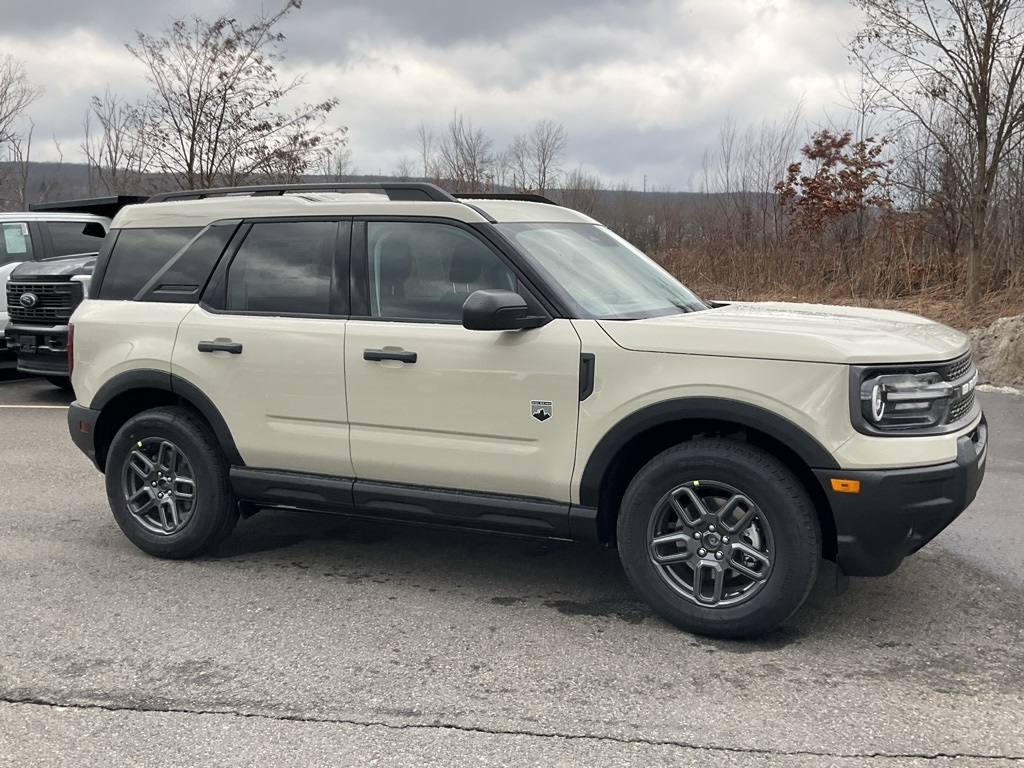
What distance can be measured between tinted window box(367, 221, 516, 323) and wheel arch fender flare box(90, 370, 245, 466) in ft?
3.37

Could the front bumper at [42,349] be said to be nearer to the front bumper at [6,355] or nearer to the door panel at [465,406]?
the front bumper at [6,355]

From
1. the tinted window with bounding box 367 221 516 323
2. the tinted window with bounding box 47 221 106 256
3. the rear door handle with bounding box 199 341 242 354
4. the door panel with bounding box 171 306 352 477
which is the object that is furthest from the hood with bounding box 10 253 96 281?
the tinted window with bounding box 367 221 516 323

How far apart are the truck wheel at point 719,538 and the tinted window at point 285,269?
5.95ft

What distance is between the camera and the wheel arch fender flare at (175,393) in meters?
4.93

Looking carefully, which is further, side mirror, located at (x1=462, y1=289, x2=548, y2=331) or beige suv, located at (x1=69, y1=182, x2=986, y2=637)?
side mirror, located at (x1=462, y1=289, x2=548, y2=331)

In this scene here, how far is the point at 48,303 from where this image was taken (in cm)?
1063

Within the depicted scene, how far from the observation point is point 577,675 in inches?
145

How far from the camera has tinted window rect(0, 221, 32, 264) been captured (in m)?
11.9

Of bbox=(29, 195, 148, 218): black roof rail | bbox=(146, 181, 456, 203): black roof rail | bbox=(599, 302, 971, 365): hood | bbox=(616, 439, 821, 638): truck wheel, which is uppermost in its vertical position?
bbox=(29, 195, 148, 218): black roof rail

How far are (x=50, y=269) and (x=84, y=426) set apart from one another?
20.4 ft

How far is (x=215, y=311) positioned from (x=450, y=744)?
275cm

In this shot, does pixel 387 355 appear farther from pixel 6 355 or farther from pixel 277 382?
pixel 6 355

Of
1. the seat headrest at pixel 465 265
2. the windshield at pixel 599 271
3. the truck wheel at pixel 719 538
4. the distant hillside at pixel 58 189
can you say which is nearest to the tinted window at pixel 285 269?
the seat headrest at pixel 465 265

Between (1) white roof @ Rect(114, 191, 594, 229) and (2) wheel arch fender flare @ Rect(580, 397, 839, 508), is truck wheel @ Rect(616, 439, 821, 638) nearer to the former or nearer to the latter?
(2) wheel arch fender flare @ Rect(580, 397, 839, 508)
